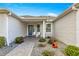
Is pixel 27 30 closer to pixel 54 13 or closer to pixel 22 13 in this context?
pixel 22 13

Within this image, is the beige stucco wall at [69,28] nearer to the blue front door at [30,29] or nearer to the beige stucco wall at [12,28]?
the beige stucco wall at [12,28]

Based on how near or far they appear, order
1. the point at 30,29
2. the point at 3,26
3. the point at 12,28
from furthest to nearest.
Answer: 1. the point at 30,29
2. the point at 12,28
3. the point at 3,26

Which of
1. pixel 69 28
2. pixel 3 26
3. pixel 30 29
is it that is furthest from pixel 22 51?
pixel 30 29

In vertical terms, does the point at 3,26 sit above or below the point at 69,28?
above

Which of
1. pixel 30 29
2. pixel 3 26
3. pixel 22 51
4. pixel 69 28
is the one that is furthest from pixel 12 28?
pixel 30 29

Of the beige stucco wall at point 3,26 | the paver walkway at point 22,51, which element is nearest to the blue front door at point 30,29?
the paver walkway at point 22,51

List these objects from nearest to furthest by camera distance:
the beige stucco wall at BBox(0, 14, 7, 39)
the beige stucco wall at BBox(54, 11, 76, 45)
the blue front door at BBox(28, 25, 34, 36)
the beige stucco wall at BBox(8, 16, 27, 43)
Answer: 1. the beige stucco wall at BBox(54, 11, 76, 45)
2. the beige stucco wall at BBox(0, 14, 7, 39)
3. the beige stucco wall at BBox(8, 16, 27, 43)
4. the blue front door at BBox(28, 25, 34, 36)

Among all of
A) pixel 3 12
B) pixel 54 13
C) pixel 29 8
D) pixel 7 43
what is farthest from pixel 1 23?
pixel 54 13

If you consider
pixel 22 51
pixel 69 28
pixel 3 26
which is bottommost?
pixel 22 51

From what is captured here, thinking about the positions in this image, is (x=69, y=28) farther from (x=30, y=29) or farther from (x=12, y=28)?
(x=30, y=29)

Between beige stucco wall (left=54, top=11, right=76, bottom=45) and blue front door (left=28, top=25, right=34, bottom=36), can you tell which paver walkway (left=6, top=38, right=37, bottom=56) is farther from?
blue front door (left=28, top=25, right=34, bottom=36)

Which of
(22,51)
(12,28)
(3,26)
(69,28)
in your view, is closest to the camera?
(22,51)

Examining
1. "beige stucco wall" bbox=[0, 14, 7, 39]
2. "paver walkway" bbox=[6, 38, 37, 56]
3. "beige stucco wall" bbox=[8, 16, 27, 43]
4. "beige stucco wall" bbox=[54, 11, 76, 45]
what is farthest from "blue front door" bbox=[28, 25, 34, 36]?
"beige stucco wall" bbox=[0, 14, 7, 39]

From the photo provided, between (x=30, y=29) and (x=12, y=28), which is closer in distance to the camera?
(x=12, y=28)
